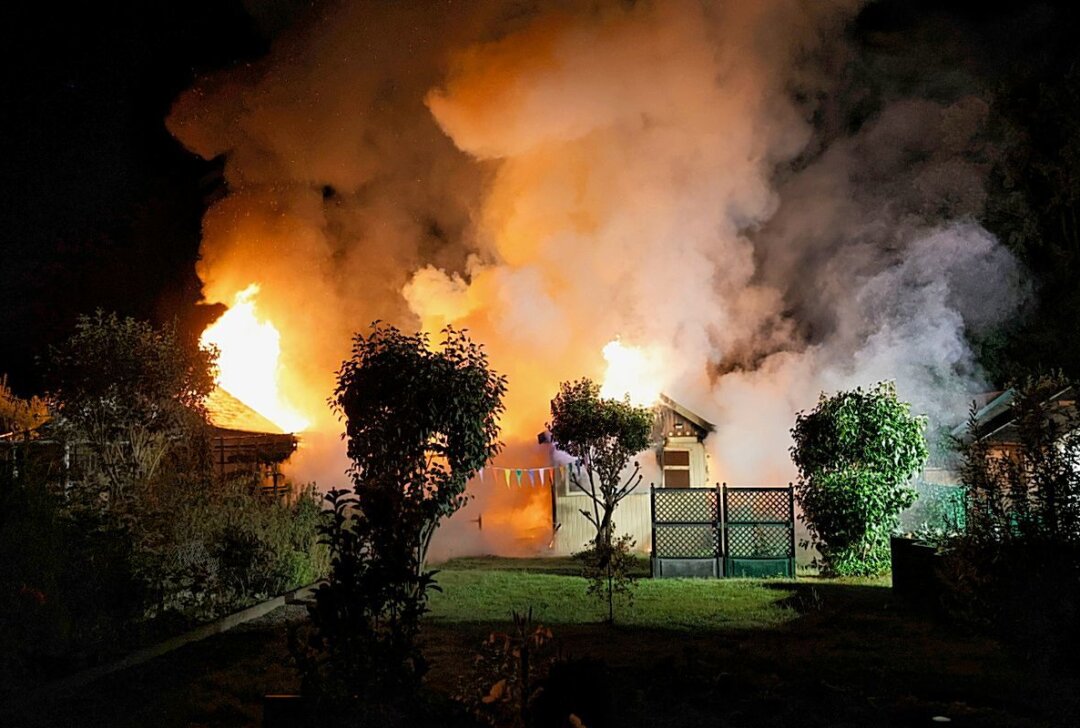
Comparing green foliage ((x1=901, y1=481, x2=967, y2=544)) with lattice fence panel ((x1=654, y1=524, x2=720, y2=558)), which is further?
lattice fence panel ((x1=654, y1=524, x2=720, y2=558))

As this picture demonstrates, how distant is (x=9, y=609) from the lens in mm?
8375

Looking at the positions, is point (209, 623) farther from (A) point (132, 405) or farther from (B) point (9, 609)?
(A) point (132, 405)

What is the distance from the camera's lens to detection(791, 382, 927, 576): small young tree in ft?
57.5

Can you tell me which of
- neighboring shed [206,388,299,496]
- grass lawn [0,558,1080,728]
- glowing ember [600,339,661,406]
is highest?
glowing ember [600,339,661,406]

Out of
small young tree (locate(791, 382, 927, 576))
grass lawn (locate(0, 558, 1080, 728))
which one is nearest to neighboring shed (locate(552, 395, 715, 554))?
small young tree (locate(791, 382, 927, 576))

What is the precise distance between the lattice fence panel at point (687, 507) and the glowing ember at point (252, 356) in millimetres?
19649

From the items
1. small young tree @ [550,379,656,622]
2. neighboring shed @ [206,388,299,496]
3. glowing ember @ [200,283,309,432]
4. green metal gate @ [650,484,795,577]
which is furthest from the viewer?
glowing ember @ [200,283,309,432]

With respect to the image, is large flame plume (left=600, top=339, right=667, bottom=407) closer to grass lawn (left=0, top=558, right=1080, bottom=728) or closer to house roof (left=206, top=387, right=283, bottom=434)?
house roof (left=206, top=387, right=283, bottom=434)

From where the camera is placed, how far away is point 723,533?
18.1 metres

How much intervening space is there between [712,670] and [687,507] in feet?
32.2

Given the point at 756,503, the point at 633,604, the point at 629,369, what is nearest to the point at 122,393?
the point at 633,604

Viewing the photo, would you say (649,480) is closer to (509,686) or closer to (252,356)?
(252,356)

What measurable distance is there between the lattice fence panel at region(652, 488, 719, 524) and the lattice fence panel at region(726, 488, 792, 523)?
365 millimetres

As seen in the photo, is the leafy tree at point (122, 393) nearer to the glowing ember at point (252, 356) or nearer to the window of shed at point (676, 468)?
the window of shed at point (676, 468)
